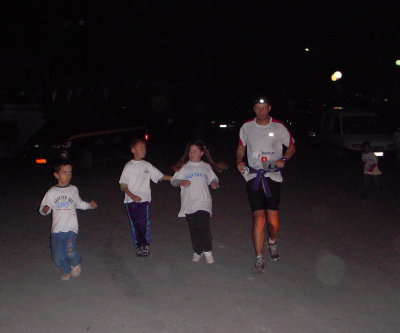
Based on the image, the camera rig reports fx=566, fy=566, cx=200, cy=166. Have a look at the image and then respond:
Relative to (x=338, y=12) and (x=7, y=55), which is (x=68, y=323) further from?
(x=338, y=12)

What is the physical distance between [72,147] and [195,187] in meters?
9.74

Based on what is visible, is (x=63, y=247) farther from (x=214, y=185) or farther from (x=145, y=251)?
(x=214, y=185)

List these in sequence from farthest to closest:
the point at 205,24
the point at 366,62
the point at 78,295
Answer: the point at 205,24, the point at 366,62, the point at 78,295

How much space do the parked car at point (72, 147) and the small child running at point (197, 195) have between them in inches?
372

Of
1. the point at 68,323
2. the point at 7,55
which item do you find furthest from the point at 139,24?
the point at 68,323

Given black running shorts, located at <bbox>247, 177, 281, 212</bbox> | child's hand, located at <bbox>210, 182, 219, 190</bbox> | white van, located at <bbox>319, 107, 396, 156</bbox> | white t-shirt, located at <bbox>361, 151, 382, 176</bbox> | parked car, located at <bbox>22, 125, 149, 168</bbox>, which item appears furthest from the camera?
white van, located at <bbox>319, 107, 396, 156</bbox>

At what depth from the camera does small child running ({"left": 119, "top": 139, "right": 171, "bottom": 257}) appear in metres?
6.62

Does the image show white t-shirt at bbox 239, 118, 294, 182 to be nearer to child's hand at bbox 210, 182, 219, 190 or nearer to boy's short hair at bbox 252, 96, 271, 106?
boy's short hair at bbox 252, 96, 271, 106

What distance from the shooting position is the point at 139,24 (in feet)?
91.5

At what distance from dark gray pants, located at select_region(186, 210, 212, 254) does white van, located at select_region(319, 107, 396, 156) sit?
9.96m

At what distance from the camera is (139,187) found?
6.70 metres

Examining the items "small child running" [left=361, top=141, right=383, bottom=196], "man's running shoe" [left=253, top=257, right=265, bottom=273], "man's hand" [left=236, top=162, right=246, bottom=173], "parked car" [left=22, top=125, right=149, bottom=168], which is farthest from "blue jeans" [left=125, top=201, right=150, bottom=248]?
"parked car" [left=22, top=125, right=149, bottom=168]

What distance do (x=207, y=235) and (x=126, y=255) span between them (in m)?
1.15

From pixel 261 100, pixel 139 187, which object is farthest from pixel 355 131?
pixel 139 187
